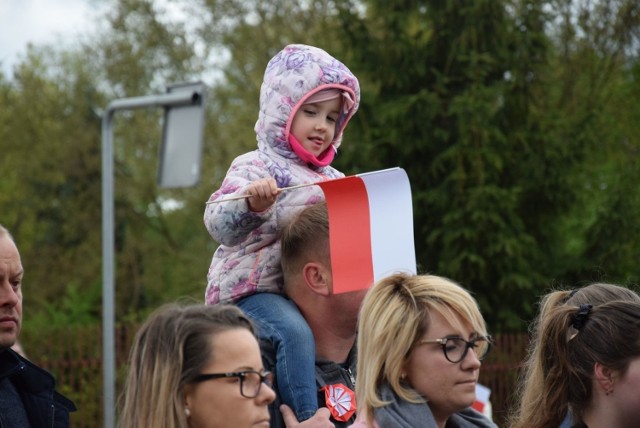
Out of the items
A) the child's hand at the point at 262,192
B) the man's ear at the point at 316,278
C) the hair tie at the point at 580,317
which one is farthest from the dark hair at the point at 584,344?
the child's hand at the point at 262,192

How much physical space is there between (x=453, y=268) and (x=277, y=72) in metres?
12.6

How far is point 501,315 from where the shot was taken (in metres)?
17.0

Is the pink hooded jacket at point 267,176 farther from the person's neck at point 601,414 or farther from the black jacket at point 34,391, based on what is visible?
the person's neck at point 601,414

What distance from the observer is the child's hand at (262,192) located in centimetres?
370

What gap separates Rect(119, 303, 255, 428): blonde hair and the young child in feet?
1.86

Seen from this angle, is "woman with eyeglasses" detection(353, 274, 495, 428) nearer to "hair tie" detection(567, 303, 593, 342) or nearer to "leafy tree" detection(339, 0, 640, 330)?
"hair tie" detection(567, 303, 593, 342)

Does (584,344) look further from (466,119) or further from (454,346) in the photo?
(466,119)

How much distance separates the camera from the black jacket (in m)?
3.84

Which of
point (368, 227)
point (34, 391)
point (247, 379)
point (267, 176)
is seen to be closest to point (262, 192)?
point (267, 176)

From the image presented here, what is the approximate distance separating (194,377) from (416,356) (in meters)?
0.87

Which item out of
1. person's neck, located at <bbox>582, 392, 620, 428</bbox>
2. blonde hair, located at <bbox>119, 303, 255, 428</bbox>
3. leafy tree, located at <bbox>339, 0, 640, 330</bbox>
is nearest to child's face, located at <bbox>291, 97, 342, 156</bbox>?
blonde hair, located at <bbox>119, 303, 255, 428</bbox>

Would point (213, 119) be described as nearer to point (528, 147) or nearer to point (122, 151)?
point (122, 151)

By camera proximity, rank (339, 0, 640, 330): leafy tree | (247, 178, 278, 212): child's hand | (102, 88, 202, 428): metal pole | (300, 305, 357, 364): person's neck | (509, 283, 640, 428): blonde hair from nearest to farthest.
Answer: (247, 178, 278, 212): child's hand → (300, 305, 357, 364): person's neck → (509, 283, 640, 428): blonde hair → (102, 88, 202, 428): metal pole → (339, 0, 640, 330): leafy tree

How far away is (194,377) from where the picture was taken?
3.03 m
